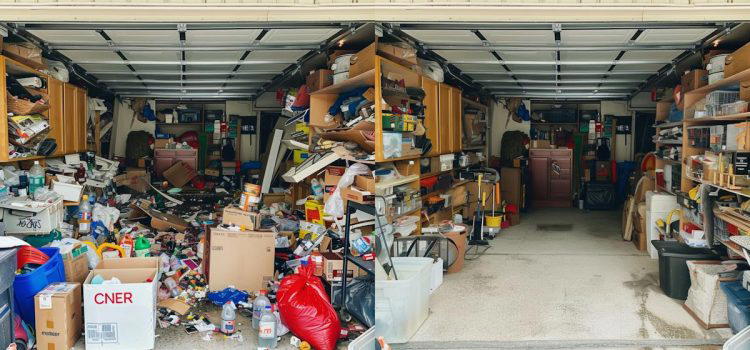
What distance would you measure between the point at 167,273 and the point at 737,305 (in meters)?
4.51

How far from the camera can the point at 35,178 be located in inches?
222

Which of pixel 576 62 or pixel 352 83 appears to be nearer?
pixel 352 83

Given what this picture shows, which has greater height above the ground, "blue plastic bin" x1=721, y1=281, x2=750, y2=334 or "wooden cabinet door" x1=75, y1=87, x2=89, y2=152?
"wooden cabinet door" x1=75, y1=87, x2=89, y2=152

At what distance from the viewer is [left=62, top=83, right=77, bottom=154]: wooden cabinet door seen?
22.4 ft

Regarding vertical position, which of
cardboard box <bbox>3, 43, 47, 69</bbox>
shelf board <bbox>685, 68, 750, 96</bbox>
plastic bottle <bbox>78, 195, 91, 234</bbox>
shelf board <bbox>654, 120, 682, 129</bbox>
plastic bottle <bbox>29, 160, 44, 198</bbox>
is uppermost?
cardboard box <bbox>3, 43, 47, 69</bbox>

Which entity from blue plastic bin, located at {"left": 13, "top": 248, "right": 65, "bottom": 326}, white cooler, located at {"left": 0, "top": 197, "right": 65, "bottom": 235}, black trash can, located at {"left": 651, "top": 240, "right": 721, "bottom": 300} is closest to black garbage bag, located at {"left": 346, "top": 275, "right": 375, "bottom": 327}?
blue plastic bin, located at {"left": 13, "top": 248, "right": 65, "bottom": 326}

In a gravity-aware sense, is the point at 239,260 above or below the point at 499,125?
below

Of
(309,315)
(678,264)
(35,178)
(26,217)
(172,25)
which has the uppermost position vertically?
(172,25)

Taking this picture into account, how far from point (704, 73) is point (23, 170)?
23.0ft

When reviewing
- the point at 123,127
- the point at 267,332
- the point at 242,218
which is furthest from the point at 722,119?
the point at 123,127

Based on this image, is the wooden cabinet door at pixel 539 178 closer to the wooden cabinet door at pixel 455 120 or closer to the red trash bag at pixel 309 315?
the wooden cabinet door at pixel 455 120

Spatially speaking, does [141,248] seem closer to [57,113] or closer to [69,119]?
[57,113]

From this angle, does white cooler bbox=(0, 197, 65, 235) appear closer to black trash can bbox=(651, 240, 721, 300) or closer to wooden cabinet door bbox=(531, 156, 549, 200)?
black trash can bbox=(651, 240, 721, 300)

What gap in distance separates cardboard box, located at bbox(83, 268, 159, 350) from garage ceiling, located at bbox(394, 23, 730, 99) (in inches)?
119
